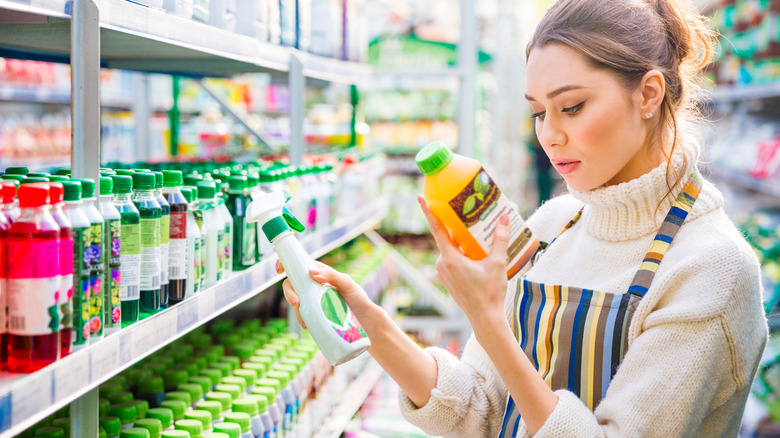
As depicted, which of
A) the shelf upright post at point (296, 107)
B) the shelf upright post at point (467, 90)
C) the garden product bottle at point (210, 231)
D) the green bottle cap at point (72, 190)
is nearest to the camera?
the green bottle cap at point (72, 190)

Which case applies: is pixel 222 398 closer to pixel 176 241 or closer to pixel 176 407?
pixel 176 407

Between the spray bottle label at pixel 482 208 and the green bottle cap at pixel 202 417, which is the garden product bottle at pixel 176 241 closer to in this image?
the green bottle cap at pixel 202 417

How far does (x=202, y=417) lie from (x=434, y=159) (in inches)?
32.9

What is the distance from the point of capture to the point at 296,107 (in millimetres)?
2244

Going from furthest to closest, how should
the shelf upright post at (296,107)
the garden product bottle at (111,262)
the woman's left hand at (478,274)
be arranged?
1. the shelf upright post at (296,107)
2. the woman's left hand at (478,274)
3. the garden product bottle at (111,262)

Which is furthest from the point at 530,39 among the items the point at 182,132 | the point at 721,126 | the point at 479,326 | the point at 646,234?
the point at 721,126

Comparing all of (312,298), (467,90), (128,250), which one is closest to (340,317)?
(312,298)

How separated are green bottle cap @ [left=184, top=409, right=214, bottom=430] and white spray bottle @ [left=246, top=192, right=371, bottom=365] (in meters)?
0.51

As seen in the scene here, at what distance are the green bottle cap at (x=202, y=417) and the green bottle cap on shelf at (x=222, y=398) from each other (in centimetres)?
10

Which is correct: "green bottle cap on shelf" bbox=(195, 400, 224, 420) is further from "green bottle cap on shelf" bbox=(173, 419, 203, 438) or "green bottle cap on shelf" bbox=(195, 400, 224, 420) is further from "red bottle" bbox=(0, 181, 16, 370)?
"red bottle" bbox=(0, 181, 16, 370)

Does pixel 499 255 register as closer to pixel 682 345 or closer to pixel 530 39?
pixel 682 345

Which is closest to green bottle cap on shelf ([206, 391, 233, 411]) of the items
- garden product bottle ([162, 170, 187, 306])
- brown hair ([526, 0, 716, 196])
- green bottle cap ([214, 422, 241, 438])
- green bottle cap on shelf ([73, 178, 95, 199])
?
green bottle cap ([214, 422, 241, 438])

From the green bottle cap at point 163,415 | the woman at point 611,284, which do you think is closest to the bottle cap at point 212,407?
the green bottle cap at point 163,415

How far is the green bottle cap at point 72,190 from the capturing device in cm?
93
